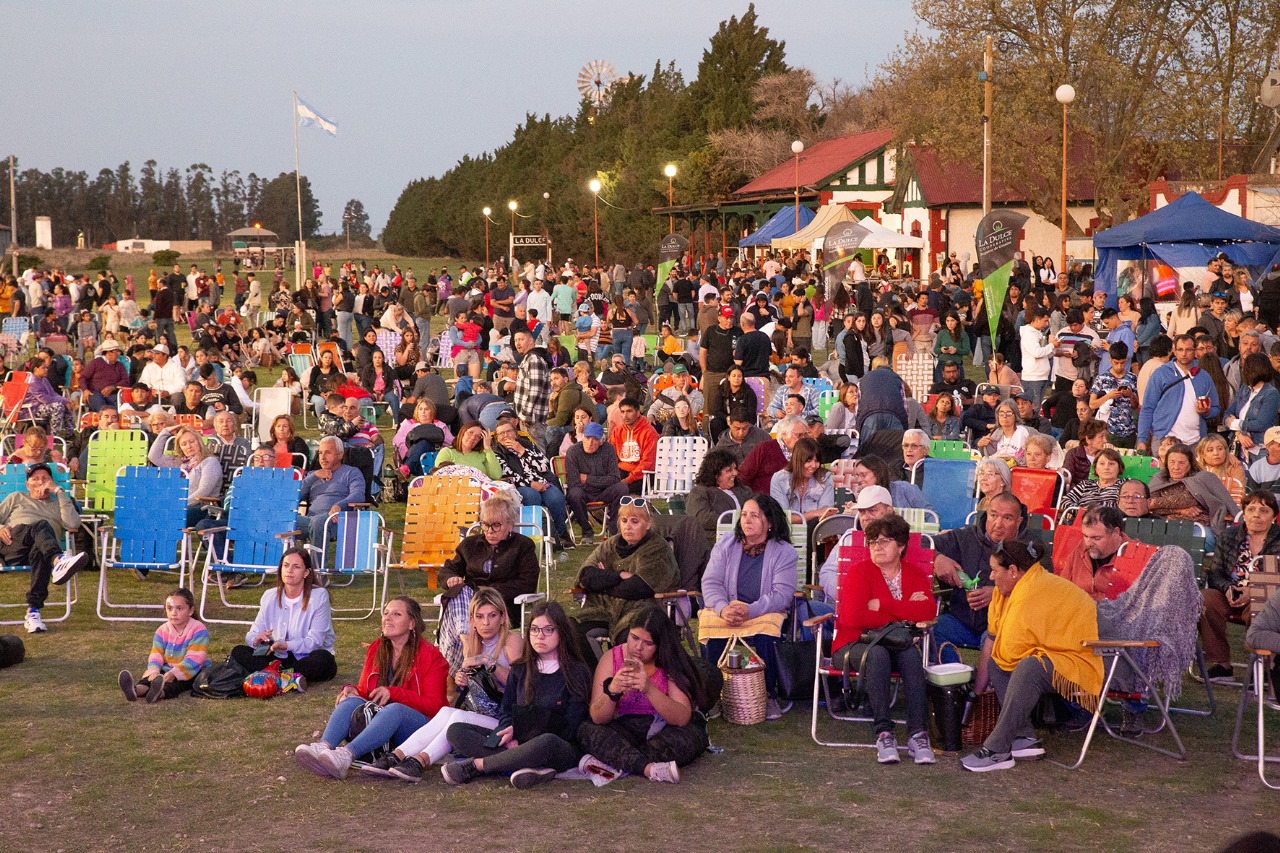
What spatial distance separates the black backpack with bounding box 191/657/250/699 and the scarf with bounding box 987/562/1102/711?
3.84 m

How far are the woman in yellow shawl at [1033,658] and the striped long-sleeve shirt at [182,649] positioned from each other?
3.98 m

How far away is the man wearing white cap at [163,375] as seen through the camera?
16.3m

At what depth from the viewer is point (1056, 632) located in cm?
625

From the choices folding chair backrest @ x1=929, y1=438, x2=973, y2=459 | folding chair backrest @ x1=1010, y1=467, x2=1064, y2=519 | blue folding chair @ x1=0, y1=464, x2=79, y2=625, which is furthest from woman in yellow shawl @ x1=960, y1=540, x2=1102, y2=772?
blue folding chair @ x1=0, y1=464, x2=79, y2=625

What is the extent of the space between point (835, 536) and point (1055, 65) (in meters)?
30.0

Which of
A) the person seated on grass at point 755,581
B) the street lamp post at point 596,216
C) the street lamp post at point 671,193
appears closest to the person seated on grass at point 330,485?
the person seated on grass at point 755,581

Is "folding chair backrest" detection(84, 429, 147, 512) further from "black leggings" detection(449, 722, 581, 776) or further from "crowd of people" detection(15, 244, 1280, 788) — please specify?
"black leggings" detection(449, 722, 581, 776)

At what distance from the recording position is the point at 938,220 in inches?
1764

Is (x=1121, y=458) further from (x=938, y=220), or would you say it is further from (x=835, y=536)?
(x=938, y=220)

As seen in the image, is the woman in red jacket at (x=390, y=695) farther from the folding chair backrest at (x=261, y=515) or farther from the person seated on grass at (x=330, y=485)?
the person seated on grass at (x=330, y=485)

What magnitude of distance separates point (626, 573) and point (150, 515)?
3666 millimetres

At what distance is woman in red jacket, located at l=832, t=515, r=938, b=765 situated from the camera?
6457 millimetres

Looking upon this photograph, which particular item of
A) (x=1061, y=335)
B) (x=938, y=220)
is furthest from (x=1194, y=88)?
(x=1061, y=335)

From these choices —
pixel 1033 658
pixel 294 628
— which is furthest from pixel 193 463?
pixel 1033 658
